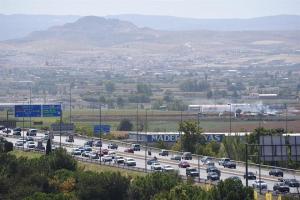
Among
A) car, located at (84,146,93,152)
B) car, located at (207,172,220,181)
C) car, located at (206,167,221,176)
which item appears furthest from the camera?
car, located at (84,146,93,152)

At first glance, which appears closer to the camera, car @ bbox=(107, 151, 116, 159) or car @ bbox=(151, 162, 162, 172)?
car @ bbox=(151, 162, 162, 172)

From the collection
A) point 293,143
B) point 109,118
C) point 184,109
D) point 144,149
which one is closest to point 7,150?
point 144,149

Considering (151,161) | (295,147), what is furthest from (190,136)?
(295,147)

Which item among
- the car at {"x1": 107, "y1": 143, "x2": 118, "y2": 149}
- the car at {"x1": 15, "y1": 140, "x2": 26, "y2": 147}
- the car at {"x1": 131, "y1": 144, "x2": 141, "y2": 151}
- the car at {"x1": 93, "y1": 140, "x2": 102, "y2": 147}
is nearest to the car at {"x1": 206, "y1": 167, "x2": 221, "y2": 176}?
the car at {"x1": 131, "y1": 144, "x2": 141, "y2": 151}

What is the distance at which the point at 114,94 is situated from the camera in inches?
7795

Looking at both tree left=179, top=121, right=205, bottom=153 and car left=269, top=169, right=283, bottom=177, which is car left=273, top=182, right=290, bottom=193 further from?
tree left=179, top=121, right=205, bottom=153

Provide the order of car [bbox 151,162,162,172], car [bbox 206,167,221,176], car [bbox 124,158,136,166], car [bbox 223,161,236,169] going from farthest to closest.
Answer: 1. car [bbox 124,158,136,166]
2. car [bbox 223,161,236,169]
3. car [bbox 151,162,162,172]
4. car [bbox 206,167,221,176]

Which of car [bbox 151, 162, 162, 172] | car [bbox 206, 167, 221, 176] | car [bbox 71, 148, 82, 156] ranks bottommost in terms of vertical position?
car [bbox 206, 167, 221, 176]

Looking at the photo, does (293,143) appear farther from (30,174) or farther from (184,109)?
(184,109)

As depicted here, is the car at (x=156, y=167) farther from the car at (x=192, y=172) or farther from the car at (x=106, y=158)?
the car at (x=106, y=158)

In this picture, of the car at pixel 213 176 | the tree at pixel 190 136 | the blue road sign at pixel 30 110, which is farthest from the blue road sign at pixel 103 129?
the car at pixel 213 176

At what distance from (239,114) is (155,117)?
10.4 metres

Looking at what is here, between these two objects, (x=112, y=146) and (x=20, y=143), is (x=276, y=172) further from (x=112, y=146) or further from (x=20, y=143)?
(x=20, y=143)

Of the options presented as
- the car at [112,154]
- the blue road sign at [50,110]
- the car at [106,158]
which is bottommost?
the car at [106,158]
